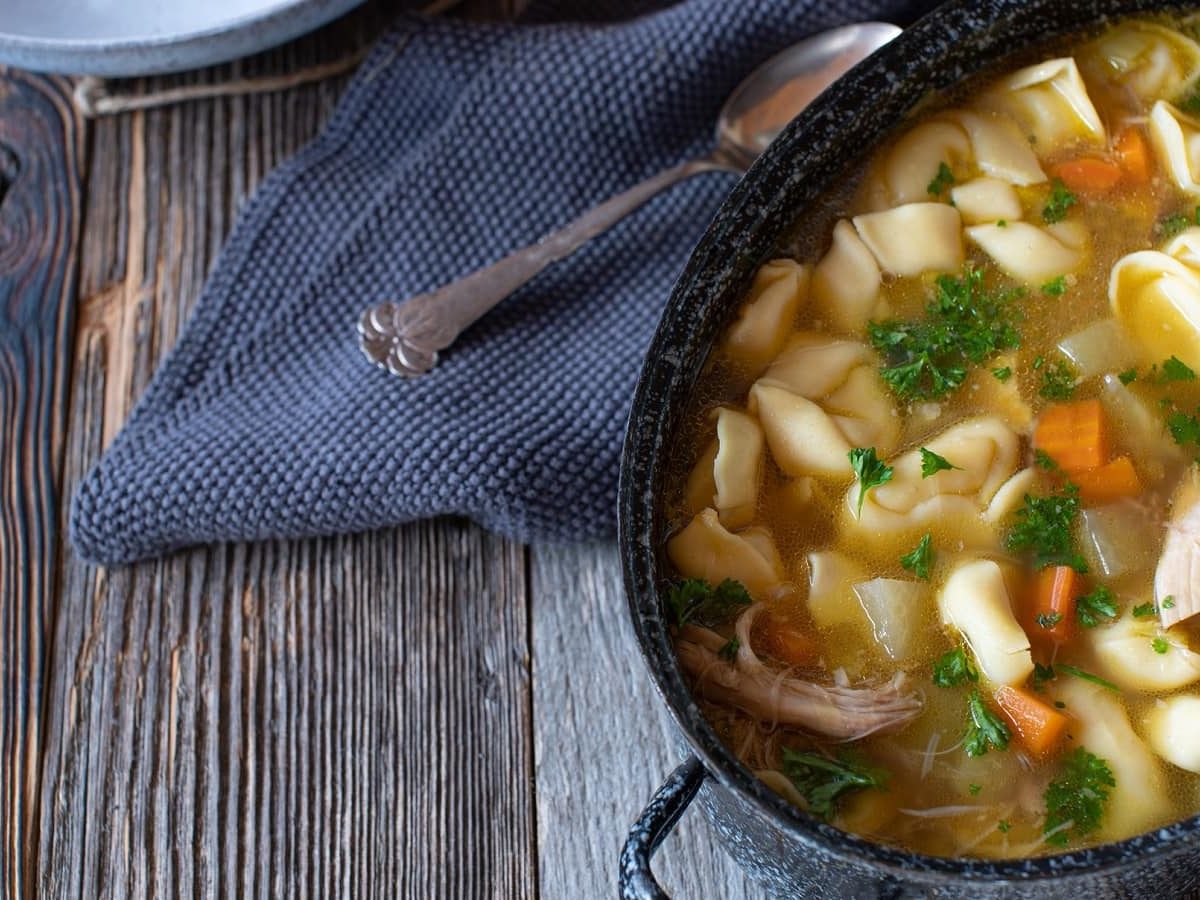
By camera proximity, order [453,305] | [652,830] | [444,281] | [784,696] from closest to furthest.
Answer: [652,830] < [784,696] < [453,305] < [444,281]

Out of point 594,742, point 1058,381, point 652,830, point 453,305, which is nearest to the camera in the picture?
point 652,830

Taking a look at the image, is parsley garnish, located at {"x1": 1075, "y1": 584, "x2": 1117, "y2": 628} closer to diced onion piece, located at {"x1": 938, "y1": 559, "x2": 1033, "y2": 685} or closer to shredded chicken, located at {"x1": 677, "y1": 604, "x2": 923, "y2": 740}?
diced onion piece, located at {"x1": 938, "y1": 559, "x2": 1033, "y2": 685}

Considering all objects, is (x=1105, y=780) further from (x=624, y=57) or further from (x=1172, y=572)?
(x=624, y=57)

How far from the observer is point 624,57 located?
8.30ft

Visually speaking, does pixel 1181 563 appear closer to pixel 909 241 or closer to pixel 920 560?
pixel 920 560

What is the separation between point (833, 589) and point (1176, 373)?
0.59 metres

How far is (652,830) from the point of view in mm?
1702

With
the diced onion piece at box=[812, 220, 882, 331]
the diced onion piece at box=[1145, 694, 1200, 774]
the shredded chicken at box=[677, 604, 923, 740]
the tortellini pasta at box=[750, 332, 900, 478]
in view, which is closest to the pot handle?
the shredded chicken at box=[677, 604, 923, 740]

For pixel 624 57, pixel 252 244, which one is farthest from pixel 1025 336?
pixel 252 244

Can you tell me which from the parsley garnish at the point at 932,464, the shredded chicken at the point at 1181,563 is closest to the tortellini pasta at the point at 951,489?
the parsley garnish at the point at 932,464

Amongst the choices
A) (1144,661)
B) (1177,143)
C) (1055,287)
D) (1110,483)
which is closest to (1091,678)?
(1144,661)

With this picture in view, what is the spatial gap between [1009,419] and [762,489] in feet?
1.22

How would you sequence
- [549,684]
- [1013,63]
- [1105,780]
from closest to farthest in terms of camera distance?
[1105,780] → [1013,63] → [549,684]

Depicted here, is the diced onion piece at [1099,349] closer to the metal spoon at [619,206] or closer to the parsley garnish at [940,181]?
the parsley garnish at [940,181]
